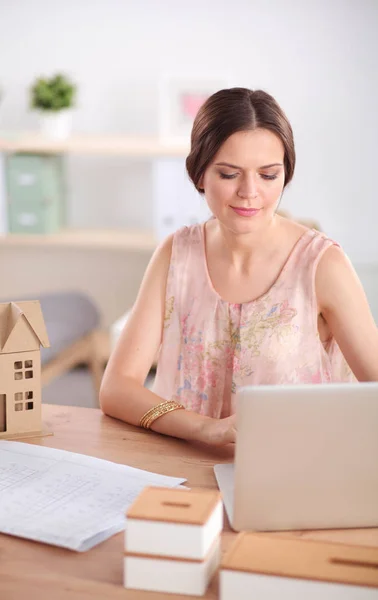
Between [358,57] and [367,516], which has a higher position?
[358,57]

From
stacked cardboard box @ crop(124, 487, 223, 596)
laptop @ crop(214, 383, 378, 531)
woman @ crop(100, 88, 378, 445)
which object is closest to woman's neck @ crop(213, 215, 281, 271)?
woman @ crop(100, 88, 378, 445)

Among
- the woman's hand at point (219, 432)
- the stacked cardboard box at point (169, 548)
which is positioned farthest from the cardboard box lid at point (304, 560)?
the woman's hand at point (219, 432)

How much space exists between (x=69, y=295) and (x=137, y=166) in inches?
24.8

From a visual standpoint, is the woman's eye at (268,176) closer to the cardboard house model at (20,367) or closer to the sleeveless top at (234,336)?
the sleeveless top at (234,336)

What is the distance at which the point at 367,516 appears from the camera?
4.11ft

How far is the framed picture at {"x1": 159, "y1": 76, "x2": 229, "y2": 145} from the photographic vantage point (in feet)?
11.2

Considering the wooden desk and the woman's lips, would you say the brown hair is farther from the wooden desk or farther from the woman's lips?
the wooden desk

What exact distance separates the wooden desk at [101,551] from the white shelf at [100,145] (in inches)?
78.4

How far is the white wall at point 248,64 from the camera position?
337 centimetres

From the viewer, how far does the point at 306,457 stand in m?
1.21

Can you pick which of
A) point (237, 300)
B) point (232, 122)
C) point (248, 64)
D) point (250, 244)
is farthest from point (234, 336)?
point (248, 64)

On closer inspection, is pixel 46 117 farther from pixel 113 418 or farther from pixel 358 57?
pixel 113 418

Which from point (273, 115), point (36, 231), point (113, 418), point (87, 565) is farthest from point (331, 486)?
point (36, 231)

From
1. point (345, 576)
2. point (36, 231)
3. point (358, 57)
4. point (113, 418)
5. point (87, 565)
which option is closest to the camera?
point (345, 576)
